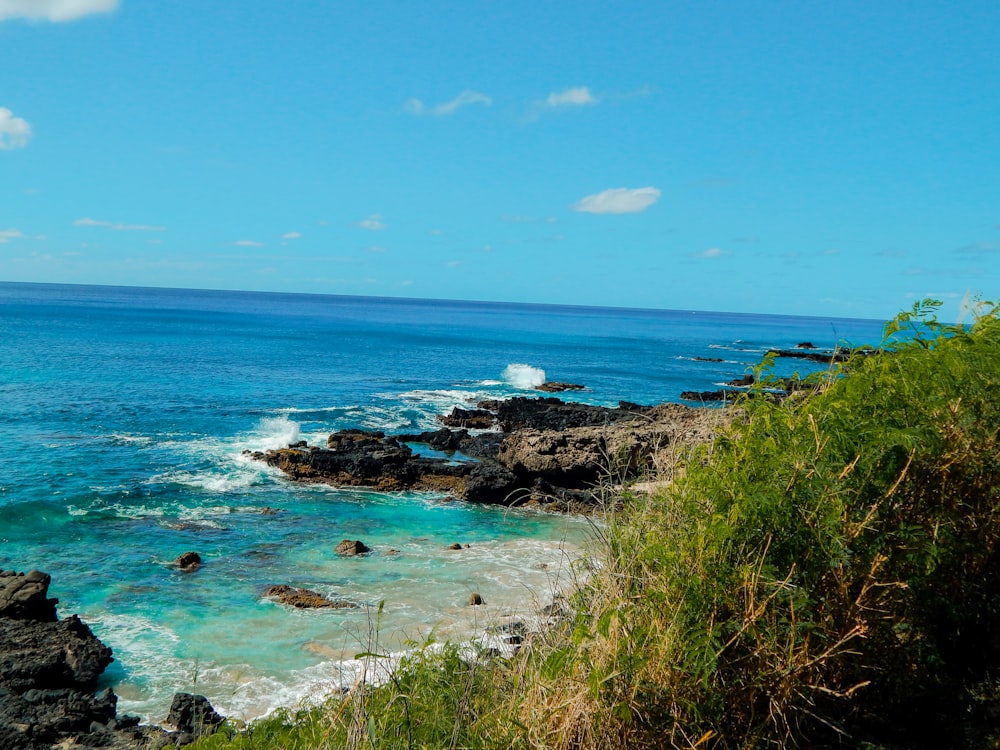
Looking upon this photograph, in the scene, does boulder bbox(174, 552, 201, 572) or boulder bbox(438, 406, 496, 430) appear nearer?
boulder bbox(174, 552, 201, 572)

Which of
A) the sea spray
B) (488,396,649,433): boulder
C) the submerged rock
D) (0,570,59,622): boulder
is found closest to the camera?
(0,570,59,622): boulder

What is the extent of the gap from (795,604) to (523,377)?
50367mm

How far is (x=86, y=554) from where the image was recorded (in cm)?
1809

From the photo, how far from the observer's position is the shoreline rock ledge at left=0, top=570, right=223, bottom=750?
954cm

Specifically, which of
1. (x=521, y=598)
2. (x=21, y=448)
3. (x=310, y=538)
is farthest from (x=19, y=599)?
(x=21, y=448)

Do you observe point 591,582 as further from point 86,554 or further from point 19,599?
point 86,554

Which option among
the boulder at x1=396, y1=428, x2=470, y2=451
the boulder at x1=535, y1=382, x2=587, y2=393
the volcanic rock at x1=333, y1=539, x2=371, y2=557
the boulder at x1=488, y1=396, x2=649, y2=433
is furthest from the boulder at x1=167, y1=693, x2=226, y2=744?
the boulder at x1=535, y1=382, x2=587, y2=393

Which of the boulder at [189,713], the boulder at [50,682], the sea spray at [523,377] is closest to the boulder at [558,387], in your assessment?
the sea spray at [523,377]

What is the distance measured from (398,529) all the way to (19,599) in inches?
380

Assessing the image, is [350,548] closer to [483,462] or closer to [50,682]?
[50,682]

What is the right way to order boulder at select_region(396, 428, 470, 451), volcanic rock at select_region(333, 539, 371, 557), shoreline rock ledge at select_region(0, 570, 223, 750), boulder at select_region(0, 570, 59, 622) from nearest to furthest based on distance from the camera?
1. shoreline rock ledge at select_region(0, 570, 223, 750)
2. boulder at select_region(0, 570, 59, 622)
3. volcanic rock at select_region(333, 539, 371, 557)
4. boulder at select_region(396, 428, 470, 451)

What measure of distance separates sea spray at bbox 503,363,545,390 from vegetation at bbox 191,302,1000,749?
44474 millimetres

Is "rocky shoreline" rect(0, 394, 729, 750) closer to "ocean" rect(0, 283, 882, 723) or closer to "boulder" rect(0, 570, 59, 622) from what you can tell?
"boulder" rect(0, 570, 59, 622)

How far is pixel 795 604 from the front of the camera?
538cm
